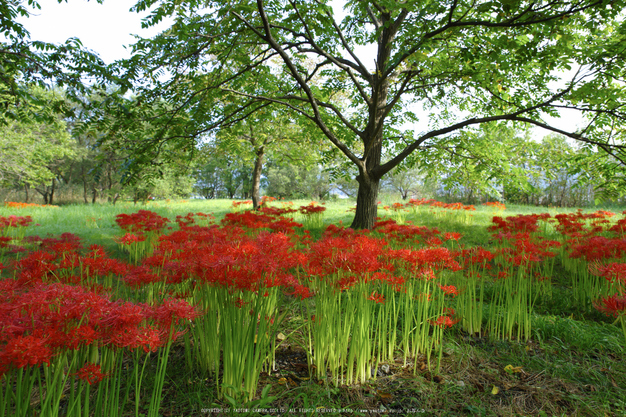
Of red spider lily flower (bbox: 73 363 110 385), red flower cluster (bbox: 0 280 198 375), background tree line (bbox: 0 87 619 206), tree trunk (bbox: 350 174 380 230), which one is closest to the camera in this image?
red flower cluster (bbox: 0 280 198 375)

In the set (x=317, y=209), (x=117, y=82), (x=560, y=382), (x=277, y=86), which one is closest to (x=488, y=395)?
(x=560, y=382)

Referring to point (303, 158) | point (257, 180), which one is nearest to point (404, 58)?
point (303, 158)

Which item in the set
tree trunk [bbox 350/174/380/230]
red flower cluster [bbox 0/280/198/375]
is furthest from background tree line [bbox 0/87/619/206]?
red flower cluster [bbox 0/280/198/375]

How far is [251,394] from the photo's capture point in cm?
207

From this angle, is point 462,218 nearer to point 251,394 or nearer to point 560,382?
point 560,382

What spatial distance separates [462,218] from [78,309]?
440 inches

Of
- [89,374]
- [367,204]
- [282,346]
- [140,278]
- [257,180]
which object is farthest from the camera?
[257,180]

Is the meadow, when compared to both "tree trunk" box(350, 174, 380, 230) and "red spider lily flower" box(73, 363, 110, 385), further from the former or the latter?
"tree trunk" box(350, 174, 380, 230)

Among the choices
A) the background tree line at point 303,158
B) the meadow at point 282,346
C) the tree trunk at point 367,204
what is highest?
the background tree line at point 303,158

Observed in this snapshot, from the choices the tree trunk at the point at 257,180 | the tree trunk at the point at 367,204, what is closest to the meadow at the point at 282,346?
the tree trunk at the point at 367,204

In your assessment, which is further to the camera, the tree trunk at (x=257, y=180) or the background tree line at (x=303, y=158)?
the tree trunk at (x=257, y=180)

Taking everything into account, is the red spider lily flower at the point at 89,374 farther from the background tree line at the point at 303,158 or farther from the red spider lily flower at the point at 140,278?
the background tree line at the point at 303,158

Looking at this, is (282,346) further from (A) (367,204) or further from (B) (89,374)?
(A) (367,204)

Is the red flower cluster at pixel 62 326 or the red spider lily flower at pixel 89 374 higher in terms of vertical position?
the red flower cluster at pixel 62 326
